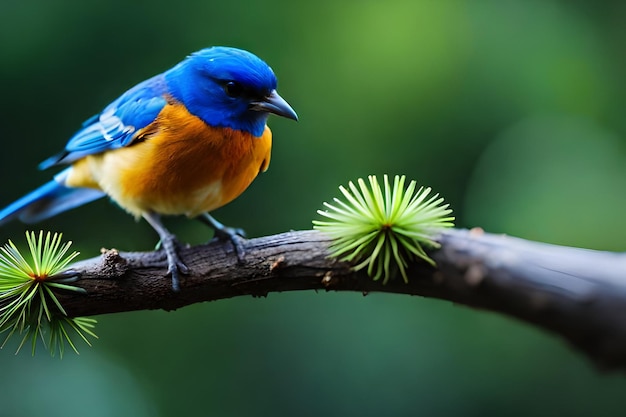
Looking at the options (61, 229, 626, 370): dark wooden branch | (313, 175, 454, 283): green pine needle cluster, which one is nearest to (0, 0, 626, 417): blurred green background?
(61, 229, 626, 370): dark wooden branch

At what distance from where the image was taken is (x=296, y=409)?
357cm

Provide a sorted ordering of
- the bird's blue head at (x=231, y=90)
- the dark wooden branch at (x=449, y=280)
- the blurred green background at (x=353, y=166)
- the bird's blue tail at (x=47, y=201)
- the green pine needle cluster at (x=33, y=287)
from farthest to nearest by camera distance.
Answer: the blurred green background at (x=353, y=166) < the bird's blue tail at (x=47, y=201) < the bird's blue head at (x=231, y=90) < the green pine needle cluster at (x=33, y=287) < the dark wooden branch at (x=449, y=280)

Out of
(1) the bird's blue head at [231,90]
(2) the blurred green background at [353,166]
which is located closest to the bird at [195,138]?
(1) the bird's blue head at [231,90]

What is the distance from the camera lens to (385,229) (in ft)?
4.89

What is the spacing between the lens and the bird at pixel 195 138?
2.35 m

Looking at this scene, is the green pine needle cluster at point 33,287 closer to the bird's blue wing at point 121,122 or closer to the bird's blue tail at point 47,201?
the bird's blue wing at point 121,122

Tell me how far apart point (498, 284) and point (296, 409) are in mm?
2568

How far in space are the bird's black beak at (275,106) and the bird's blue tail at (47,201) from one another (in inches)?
40.0

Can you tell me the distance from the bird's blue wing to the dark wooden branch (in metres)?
0.62

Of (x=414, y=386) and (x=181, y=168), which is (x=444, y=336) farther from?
(x=181, y=168)

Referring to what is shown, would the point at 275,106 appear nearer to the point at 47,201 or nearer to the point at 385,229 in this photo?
the point at 385,229

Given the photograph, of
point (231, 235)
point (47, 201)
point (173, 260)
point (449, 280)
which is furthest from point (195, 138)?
point (449, 280)

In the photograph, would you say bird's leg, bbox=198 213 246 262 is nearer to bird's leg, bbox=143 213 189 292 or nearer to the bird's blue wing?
bird's leg, bbox=143 213 189 292

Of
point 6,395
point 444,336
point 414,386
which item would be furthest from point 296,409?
point 6,395
